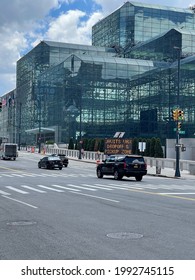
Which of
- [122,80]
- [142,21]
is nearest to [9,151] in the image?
[122,80]

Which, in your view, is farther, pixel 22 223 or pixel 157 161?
pixel 157 161

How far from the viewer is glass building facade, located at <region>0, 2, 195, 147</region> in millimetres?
88938

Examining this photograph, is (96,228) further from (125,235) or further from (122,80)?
(122,80)

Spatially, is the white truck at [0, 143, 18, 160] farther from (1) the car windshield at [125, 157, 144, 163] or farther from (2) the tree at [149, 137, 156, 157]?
(1) the car windshield at [125, 157, 144, 163]

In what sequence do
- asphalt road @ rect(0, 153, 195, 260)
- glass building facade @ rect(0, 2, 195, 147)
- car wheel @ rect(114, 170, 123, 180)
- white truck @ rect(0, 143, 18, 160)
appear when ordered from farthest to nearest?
1. glass building facade @ rect(0, 2, 195, 147)
2. white truck @ rect(0, 143, 18, 160)
3. car wheel @ rect(114, 170, 123, 180)
4. asphalt road @ rect(0, 153, 195, 260)

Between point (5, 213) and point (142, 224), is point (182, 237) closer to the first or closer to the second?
point (142, 224)

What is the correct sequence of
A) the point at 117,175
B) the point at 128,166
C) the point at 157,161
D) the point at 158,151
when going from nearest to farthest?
the point at 128,166 < the point at 117,175 < the point at 157,161 < the point at 158,151

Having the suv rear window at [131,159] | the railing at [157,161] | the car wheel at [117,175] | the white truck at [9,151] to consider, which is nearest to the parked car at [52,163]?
the railing at [157,161]

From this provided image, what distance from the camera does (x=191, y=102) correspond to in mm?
79750

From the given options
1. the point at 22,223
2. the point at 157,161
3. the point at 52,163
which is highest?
the point at 157,161

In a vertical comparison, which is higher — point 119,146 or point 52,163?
point 119,146

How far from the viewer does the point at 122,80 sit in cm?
9906

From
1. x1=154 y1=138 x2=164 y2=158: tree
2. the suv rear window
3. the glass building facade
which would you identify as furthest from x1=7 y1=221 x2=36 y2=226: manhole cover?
the glass building facade

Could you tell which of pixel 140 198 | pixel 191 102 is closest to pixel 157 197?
pixel 140 198
